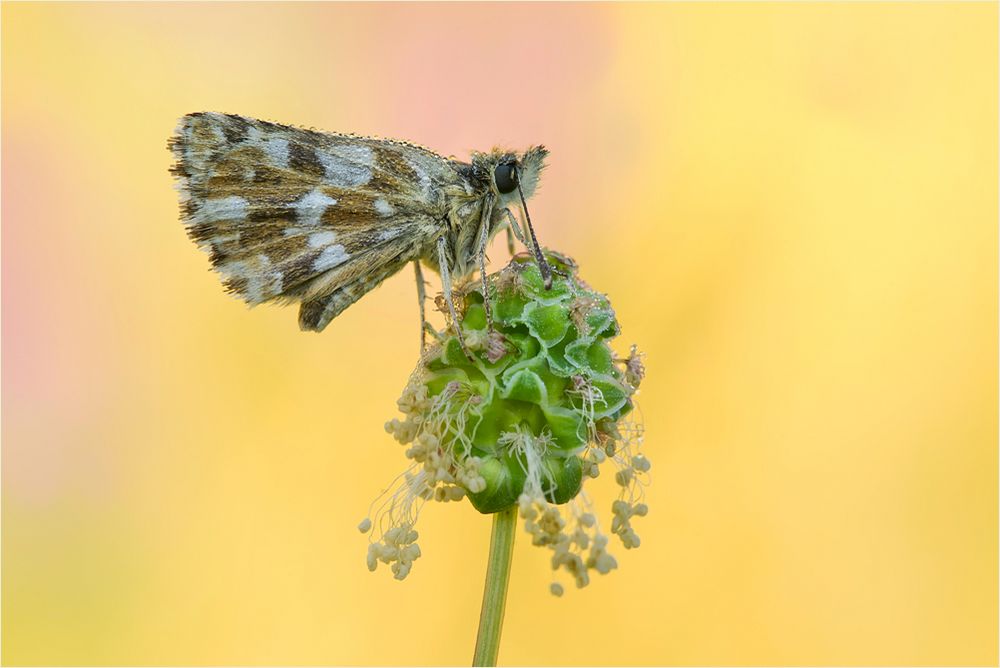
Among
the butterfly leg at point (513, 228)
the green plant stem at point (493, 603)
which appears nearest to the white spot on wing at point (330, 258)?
the butterfly leg at point (513, 228)

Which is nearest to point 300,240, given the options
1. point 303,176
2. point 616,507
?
point 303,176

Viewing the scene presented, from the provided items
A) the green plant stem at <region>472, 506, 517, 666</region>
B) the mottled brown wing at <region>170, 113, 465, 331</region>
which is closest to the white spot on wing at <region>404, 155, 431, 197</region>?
the mottled brown wing at <region>170, 113, 465, 331</region>

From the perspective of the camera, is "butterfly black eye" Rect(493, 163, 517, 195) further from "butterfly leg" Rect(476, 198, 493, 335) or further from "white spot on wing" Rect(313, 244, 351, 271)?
"white spot on wing" Rect(313, 244, 351, 271)

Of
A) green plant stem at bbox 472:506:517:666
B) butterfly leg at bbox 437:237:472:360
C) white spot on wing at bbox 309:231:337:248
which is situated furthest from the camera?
white spot on wing at bbox 309:231:337:248

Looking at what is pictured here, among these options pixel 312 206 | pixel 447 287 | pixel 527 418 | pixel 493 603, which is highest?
pixel 312 206

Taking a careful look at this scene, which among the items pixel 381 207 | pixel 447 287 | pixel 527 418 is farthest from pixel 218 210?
pixel 527 418

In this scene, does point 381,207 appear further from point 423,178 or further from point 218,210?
point 218,210
